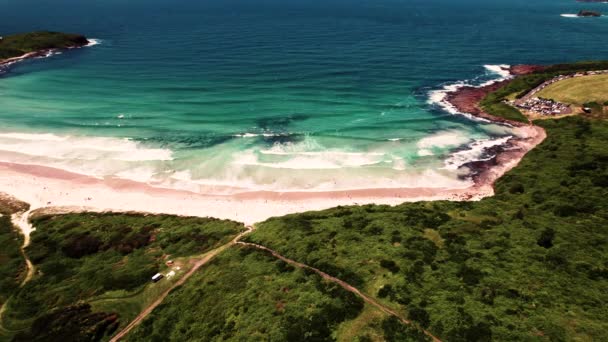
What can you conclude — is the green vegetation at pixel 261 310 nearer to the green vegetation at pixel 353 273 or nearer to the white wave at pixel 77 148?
the green vegetation at pixel 353 273

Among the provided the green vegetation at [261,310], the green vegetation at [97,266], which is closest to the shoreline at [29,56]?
the green vegetation at [97,266]

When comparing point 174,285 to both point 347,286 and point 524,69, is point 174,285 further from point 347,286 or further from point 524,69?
point 524,69

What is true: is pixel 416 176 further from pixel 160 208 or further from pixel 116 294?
pixel 116 294

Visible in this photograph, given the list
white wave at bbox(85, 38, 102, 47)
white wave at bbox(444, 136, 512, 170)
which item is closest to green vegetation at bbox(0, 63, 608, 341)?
white wave at bbox(444, 136, 512, 170)

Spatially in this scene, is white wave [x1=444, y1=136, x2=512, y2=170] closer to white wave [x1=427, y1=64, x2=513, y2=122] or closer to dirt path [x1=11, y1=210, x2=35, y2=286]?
white wave [x1=427, y1=64, x2=513, y2=122]

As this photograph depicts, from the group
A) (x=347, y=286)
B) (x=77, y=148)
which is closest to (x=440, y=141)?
(x=347, y=286)
